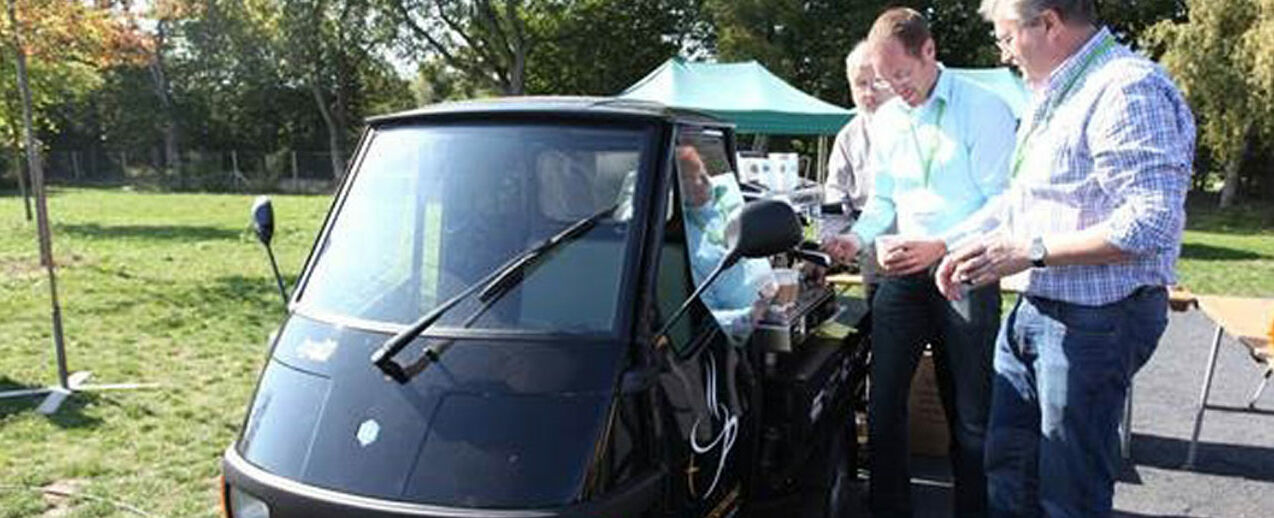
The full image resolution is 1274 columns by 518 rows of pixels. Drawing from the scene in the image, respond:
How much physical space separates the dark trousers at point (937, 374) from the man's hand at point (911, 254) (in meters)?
0.37

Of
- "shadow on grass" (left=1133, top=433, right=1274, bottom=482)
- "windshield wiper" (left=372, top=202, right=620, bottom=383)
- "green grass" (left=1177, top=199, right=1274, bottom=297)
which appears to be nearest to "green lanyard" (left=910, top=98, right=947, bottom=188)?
"windshield wiper" (left=372, top=202, right=620, bottom=383)

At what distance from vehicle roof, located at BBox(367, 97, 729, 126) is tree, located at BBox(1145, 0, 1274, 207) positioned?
23.9 metres

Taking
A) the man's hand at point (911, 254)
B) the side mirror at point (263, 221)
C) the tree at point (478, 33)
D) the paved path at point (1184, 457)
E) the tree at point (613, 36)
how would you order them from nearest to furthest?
1. the man's hand at point (911, 254)
2. the side mirror at point (263, 221)
3. the paved path at point (1184, 457)
4. the tree at point (478, 33)
5. the tree at point (613, 36)

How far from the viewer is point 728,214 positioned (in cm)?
322

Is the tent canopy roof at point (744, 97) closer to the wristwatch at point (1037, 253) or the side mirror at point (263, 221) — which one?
the side mirror at point (263, 221)

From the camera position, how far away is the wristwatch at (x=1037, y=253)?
241cm

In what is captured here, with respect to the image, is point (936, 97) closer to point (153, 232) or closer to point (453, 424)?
point (453, 424)

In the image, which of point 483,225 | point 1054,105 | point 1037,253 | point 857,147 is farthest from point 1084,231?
point 857,147

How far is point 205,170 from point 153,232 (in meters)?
25.4

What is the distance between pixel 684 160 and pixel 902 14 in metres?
1.14

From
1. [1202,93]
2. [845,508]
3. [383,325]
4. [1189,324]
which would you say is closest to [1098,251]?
[383,325]

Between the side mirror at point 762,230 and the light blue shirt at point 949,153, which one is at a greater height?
the light blue shirt at point 949,153

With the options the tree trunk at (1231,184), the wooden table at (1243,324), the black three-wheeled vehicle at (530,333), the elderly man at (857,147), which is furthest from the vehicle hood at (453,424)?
the tree trunk at (1231,184)

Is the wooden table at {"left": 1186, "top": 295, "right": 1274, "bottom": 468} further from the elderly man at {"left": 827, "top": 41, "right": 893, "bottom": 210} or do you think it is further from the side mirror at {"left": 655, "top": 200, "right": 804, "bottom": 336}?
the side mirror at {"left": 655, "top": 200, "right": 804, "bottom": 336}
